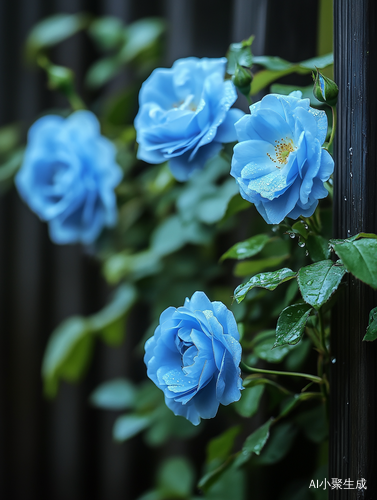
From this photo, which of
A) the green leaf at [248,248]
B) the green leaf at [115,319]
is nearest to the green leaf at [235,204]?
the green leaf at [248,248]

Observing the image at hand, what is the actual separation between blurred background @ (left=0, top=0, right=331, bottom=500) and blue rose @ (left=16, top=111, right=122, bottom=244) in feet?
0.70

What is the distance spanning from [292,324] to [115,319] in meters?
0.43

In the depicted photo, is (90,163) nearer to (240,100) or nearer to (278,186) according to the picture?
(240,100)

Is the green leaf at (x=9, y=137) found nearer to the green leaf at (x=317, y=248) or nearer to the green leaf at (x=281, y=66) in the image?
the green leaf at (x=281, y=66)

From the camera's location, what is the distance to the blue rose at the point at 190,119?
0.38 meters

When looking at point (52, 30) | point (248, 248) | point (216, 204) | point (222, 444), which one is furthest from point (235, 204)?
point (52, 30)

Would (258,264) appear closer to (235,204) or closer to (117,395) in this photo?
(235,204)

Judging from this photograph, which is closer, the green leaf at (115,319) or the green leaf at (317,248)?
the green leaf at (317,248)

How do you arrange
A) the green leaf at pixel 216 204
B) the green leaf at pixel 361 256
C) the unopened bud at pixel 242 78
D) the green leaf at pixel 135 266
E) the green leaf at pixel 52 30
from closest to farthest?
the green leaf at pixel 361 256 → the unopened bud at pixel 242 78 → the green leaf at pixel 216 204 → the green leaf at pixel 135 266 → the green leaf at pixel 52 30

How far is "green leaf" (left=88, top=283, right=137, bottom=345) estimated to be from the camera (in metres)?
0.69

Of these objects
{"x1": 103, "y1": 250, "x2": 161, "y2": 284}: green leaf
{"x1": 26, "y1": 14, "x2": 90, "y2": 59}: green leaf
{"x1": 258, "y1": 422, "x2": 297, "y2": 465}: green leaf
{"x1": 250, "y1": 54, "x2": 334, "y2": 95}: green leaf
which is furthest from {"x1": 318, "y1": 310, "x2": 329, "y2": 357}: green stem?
{"x1": 26, "y1": 14, "x2": 90, "y2": 59}: green leaf

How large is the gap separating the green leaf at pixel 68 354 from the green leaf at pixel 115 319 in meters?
0.02

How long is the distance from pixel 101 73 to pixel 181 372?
66 cm

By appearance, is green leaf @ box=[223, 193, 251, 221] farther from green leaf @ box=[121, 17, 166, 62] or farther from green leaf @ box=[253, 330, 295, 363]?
green leaf @ box=[121, 17, 166, 62]
